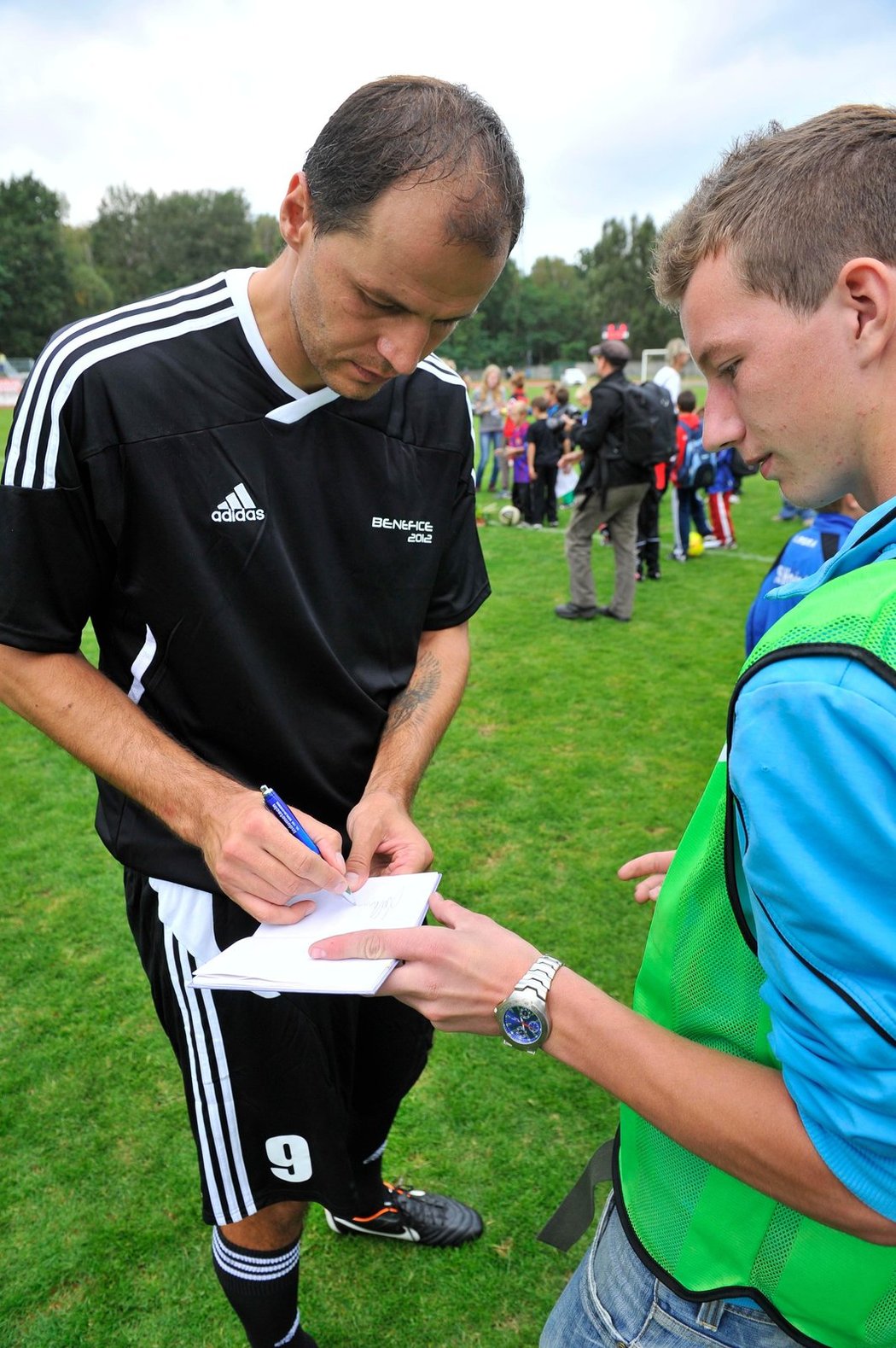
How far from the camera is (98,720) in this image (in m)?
1.70

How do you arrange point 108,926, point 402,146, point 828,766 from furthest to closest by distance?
point 108,926 < point 402,146 < point 828,766

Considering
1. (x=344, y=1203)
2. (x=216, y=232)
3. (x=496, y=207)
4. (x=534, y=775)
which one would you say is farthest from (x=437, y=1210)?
(x=216, y=232)

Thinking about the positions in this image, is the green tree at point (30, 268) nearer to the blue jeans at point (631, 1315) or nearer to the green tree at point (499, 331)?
the green tree at point (499, 331)

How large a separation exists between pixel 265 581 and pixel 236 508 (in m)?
0.16

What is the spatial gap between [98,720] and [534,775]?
166 inches

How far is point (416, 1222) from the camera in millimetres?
2705

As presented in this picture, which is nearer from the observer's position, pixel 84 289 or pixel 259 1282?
pixel 259 1282

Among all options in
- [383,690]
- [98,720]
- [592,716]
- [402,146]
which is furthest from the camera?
[592,716]

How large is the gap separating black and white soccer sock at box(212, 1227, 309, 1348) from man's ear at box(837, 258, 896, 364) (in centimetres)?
211

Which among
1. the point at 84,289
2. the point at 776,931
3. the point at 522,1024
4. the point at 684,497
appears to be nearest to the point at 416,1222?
the point at 522,1024

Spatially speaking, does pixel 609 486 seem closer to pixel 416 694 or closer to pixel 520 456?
pixel 520 456

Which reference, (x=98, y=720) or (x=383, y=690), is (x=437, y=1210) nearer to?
(x=383, y=690)

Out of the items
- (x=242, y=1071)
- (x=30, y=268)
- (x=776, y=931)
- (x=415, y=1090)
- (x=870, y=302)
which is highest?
(x=30, y=268)

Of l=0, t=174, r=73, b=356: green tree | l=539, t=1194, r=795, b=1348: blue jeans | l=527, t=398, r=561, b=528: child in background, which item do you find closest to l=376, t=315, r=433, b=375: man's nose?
l=539, t=1194, r=795, b=1348: blue jeans
